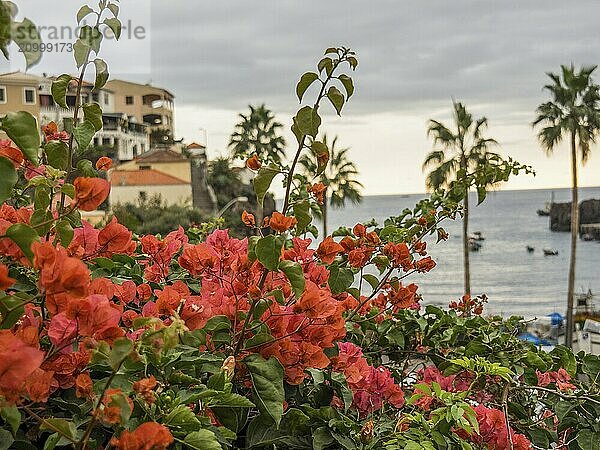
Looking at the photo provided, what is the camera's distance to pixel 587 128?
17.5 m

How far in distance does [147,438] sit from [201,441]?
70 mm

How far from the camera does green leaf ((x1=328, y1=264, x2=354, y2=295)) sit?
92cm

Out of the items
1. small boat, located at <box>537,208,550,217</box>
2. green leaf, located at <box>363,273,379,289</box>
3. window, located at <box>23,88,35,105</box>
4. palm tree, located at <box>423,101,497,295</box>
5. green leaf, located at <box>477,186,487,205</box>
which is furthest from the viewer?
small boat, located at <box>537,208,550,217</box>

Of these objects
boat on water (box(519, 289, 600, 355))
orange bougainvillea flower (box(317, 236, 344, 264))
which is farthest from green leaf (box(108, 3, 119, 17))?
boat on water (box(519, 289, 600, 355))

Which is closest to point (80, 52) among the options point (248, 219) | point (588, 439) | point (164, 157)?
point (248, 219)

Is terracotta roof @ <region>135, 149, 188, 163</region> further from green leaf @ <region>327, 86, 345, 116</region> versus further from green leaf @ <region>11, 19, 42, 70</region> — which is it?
green leaf @ <region>11, 19, 42, 70</region>

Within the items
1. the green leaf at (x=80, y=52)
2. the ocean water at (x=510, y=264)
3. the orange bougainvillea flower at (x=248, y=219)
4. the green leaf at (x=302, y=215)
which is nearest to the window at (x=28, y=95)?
the ocean water at (x=510, y=264)

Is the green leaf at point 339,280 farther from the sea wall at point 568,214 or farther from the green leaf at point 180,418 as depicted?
the sea wall at point 568,214

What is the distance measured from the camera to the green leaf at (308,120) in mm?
678

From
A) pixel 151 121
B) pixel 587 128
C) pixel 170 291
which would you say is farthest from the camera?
pixel 151 121

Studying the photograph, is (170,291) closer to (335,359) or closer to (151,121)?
(335,359)

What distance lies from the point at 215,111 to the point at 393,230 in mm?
34704

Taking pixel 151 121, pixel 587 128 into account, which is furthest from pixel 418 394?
pixel 151 121

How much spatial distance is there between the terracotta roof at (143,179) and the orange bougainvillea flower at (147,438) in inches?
1002
